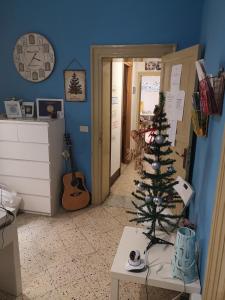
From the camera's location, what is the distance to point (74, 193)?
10.2 ft

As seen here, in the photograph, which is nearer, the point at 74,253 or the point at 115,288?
the point at 115,288

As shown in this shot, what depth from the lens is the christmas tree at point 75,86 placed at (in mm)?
2959

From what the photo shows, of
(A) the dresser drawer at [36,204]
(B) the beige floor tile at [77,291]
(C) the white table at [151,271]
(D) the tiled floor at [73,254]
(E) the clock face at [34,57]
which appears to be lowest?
(B) the beige floor tile at [77,291]

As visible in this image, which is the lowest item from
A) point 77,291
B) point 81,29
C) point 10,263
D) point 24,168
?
point 77,291

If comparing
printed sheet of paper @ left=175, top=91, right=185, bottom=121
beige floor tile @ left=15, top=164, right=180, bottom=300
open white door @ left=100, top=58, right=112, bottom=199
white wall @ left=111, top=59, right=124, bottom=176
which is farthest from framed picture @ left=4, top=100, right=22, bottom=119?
printed sheet of paper @ left=175, top=91, right=185, bottom=121

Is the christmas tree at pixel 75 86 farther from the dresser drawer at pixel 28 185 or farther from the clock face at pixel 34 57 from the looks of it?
the dresser drawer at pixel 28 185

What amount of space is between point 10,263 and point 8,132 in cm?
155

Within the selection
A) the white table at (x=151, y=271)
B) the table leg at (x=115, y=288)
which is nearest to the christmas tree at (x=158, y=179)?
the white table at (x=151, y=271)

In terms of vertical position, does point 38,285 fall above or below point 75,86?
below

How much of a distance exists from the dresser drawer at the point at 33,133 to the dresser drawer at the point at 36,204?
0.71 meters

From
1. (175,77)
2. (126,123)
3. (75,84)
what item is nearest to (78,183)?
(75,84)

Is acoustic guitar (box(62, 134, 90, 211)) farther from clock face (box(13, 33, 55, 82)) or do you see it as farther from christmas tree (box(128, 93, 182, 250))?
christmas tree (box(128, 93, 182, 250))

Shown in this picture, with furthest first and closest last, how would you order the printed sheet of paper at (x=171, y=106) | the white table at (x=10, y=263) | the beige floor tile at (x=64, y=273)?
the printed sheet of paper at (x=171, y=106) < the beige floor tile at (x=64, y=273) < the white table at (x=10, y=263)

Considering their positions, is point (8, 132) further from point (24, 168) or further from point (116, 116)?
point (116, 116)
